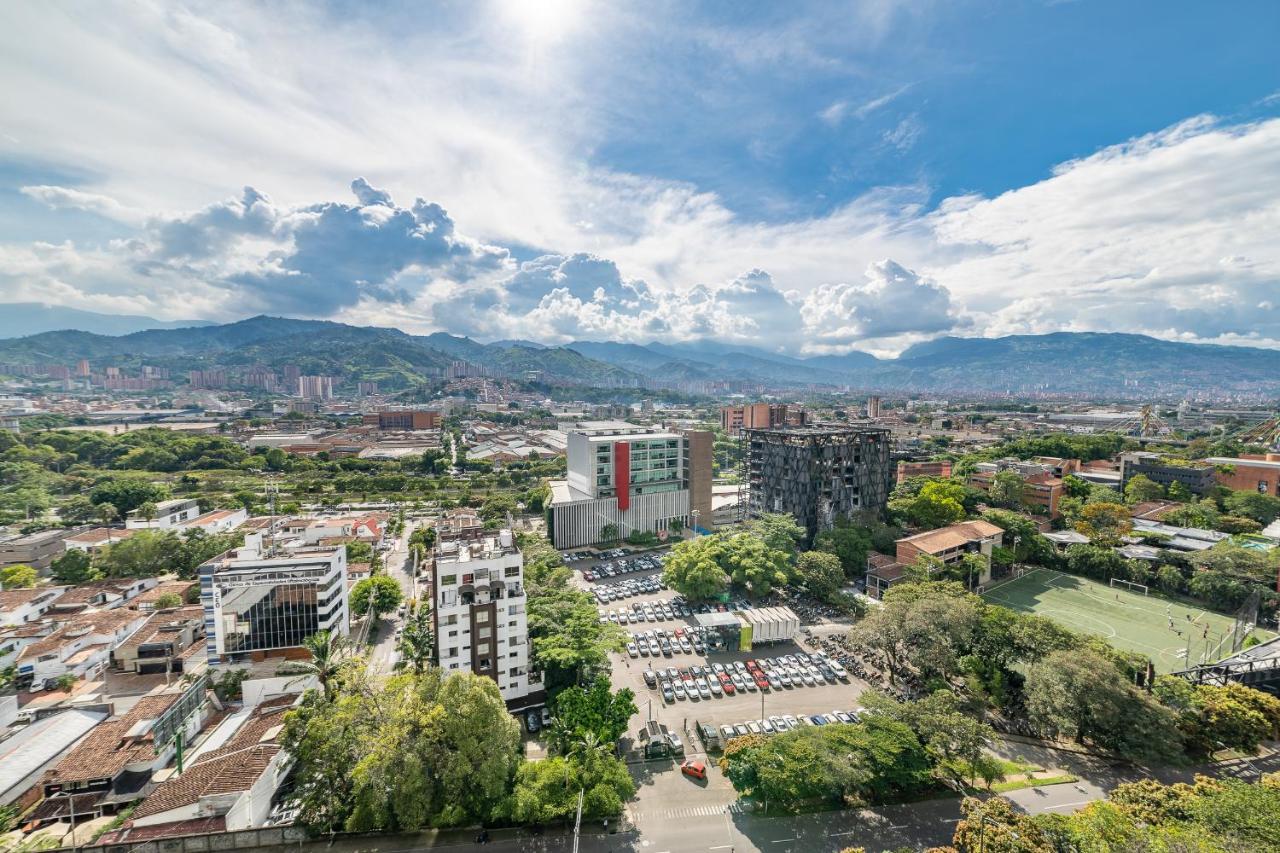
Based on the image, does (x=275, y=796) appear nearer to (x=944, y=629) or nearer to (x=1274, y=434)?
(x=944, y=629)

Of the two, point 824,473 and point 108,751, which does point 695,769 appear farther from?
point 824,473

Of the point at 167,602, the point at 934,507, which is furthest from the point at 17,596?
the point at 934,507

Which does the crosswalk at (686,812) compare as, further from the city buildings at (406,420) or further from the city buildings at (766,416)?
the city buildings at (406,420)

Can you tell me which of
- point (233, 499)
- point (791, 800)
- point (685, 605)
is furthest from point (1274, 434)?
point (233, 499)

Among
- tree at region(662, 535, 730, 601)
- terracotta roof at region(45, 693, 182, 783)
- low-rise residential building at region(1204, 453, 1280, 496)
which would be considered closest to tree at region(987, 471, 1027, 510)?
low-rise residential building at region(1204, 453, 1280, 496)

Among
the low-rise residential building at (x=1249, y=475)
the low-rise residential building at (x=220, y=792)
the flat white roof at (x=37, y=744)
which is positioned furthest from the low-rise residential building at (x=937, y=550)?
the flat white roof at (x=37, y=744)

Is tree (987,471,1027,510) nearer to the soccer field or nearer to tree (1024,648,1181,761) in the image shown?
the soccer field
